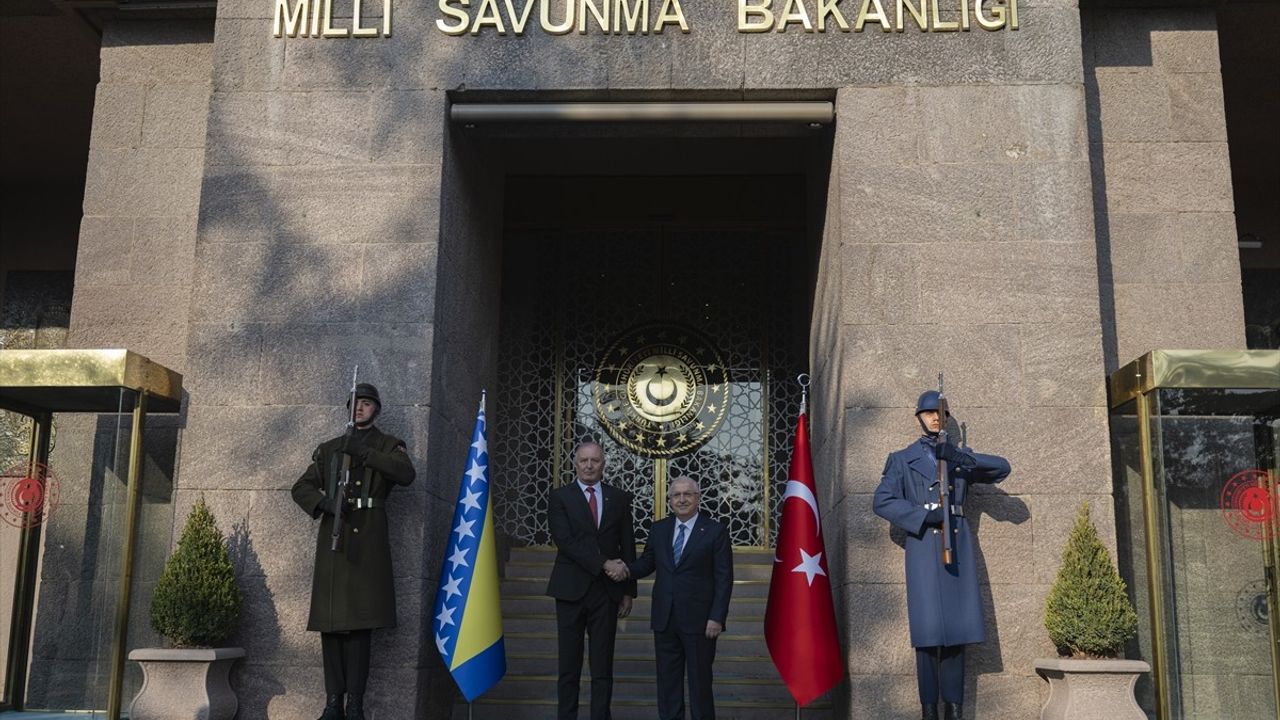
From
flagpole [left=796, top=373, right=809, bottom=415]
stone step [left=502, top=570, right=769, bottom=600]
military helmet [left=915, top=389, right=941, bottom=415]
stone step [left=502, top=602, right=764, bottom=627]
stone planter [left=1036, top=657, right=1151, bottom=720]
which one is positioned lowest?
stone planter [left=1036, top=657, right=1151, bottom=720]

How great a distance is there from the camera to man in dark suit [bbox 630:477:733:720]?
339 inches

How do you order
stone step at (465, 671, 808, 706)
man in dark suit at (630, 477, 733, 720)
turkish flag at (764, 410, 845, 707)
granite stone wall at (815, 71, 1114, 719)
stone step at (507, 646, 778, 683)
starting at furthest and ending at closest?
stone step at (507, 646, 778, 683) → stone step at (465, 671, 808, 706) → turkish flag at (764, 410, 845, 707) → granite stone wall at (815, 71, 1114, 719) → man in dark suit at (630, 477, 733, 720)

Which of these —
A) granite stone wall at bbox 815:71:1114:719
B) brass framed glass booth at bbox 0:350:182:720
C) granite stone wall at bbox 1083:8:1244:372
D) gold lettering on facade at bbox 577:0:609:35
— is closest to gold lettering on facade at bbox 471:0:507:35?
gold lettering on facade at bbox 577:0:609:35

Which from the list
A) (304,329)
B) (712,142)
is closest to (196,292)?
(304,329)

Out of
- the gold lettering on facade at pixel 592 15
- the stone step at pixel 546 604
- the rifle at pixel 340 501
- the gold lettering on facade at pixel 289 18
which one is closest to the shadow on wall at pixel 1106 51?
the gold lettering on facade at pixel 592 15

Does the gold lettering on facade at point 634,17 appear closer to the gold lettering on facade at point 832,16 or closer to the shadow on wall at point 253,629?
the gold lettering on facade at point 832,16

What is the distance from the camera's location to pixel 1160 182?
10.2 m

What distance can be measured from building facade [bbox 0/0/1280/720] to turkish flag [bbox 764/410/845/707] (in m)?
0.19

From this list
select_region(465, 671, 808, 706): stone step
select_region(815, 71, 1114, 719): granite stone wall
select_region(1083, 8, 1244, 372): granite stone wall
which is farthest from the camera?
select_region(465, 671, 808, 706): stone step

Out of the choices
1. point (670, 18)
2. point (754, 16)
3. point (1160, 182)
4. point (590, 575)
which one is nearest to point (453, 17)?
point (670, 18)

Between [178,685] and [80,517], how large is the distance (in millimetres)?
1668

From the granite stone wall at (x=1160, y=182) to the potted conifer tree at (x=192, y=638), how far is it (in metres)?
6.63

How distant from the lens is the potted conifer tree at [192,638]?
27.2 feet

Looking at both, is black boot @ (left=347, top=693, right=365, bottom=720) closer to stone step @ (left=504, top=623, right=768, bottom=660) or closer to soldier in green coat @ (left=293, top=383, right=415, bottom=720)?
soldier in green coat @ (left=293, top=383, right=415, bottom=720)
